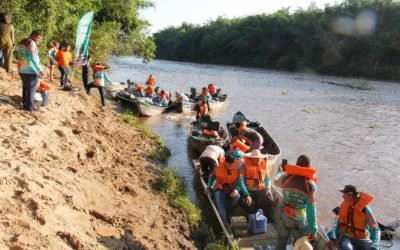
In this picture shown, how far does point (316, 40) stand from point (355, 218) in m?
57.1

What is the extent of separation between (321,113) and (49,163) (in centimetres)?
2028

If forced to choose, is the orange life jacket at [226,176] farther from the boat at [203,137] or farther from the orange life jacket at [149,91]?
the orange life jacket at [149,91]

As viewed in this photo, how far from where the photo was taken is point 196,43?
87688mm

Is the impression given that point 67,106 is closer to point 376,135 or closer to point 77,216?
point 77,216

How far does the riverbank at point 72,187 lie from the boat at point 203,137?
94.1 inches

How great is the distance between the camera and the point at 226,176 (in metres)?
7.52

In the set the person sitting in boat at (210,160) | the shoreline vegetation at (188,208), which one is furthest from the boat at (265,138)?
the shoreline vegetation at (188,208)

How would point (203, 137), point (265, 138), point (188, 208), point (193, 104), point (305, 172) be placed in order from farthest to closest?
point (193, 104) → point (265, 138) → point (203, 137) → point (188, 208) → point (305, 172)

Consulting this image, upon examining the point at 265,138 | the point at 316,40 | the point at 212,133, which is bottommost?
the point at 265,138

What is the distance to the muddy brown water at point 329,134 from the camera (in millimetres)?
11805

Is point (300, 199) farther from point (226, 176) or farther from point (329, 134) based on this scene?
point (329, 134)

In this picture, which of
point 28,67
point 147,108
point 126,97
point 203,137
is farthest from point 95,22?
point 28,67

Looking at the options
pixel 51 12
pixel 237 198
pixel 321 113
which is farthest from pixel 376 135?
pixel 51 12

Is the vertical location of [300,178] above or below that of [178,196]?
above
